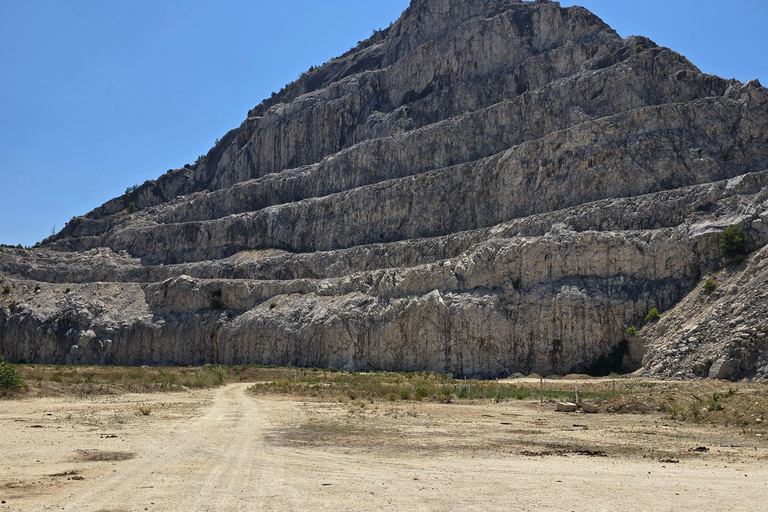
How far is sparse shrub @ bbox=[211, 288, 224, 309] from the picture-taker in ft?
249

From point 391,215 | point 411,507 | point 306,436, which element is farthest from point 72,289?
point 411,507

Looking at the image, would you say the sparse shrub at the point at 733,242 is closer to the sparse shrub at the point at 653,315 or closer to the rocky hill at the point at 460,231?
the rocky hill at the point at 460,231

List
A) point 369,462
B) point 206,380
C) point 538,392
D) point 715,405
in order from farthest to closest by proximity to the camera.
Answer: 1. point 206,380
2. point 538,392
3. point 715,405
4. point 369,462

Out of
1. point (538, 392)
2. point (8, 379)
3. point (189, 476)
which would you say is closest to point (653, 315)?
point (538, 392)

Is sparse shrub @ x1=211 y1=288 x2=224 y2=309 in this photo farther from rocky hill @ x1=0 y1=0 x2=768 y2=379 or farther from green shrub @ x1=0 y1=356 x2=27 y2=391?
green shrub @ x1=0 y1=356 x2=27 y2=391

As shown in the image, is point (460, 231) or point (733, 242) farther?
point (460, 231)

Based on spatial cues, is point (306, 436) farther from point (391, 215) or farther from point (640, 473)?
point (391, 215)

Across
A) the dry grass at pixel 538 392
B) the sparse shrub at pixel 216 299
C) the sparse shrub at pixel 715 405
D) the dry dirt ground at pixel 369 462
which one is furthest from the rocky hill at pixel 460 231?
the dry dirt ground at pixel 369 462

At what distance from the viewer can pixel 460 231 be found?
6881cm

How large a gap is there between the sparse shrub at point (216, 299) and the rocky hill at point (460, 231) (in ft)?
0.88

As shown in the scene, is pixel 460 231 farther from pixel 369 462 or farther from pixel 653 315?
pixel 369 462

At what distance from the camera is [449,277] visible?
57.8m

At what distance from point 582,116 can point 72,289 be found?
7288 centimetres

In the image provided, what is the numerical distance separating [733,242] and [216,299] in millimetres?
57470
